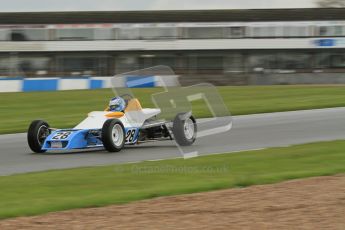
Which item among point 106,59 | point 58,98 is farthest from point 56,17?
point 58,98

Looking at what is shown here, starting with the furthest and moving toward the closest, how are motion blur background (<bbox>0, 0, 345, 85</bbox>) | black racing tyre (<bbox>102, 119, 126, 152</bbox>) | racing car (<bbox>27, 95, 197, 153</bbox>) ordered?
motion blur background (<bbox>0, 0, 345, 85</bbox>)
racing car (<bbox>27, 95, 197, 153</bbox>)
black racing tyre (<bbox>102, 119, 126, 152</bbox>)

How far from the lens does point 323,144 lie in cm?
1241

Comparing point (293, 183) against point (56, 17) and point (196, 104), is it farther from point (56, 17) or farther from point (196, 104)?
point (56, 17)

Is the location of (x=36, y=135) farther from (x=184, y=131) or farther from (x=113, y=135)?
(x=184, y=131)

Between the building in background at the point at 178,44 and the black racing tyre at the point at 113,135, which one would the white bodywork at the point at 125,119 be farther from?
the building in background at the point at 178,44

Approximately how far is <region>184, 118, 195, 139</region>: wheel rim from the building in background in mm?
40400

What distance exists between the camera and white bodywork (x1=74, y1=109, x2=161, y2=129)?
38.9 ft

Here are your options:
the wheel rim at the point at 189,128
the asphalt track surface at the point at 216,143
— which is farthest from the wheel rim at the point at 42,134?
the wheel rim at the point at 189,128

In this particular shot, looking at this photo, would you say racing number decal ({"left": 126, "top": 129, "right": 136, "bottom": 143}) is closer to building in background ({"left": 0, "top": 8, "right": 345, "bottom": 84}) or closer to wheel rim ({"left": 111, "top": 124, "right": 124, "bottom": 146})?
wheel rim ({"left": 111, "top": 124, "right": 124, "bottom": 146})


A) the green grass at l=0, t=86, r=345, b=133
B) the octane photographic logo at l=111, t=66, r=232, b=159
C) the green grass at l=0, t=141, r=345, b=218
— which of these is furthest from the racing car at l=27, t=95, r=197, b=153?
the green grass at l=0, t=86, r=345, b=133

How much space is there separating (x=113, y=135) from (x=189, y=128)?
149cm

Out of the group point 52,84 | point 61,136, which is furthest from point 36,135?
point 52,84

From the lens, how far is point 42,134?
12.0 m

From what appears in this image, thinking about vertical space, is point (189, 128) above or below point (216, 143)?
above
